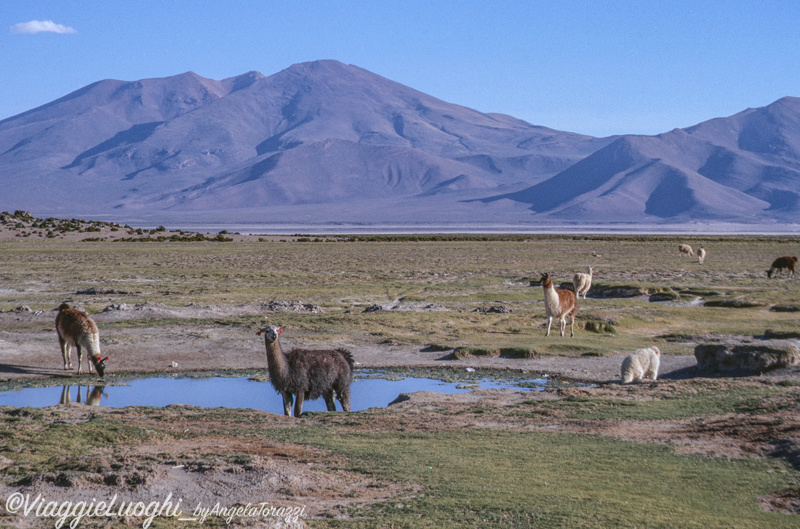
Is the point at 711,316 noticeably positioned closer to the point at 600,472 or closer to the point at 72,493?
the point at 600,472

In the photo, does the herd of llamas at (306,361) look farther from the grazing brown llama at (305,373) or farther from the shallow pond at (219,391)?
the shallow pond at (219,391)

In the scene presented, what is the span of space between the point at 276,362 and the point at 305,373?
52 centimetres

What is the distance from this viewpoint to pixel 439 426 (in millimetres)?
11922

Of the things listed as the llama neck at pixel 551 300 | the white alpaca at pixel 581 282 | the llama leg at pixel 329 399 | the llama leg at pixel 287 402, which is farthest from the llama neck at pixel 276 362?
the white alpaca at pixel 581 282

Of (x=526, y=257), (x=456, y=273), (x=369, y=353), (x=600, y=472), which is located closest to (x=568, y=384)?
(x=369, y=353)

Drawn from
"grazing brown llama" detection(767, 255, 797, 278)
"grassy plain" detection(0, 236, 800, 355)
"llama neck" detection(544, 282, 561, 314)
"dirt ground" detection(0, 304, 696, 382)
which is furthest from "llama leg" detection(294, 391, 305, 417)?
"grazing brown llama" detection(767, 255, 797, 278)

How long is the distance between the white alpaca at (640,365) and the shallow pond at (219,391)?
152 cm

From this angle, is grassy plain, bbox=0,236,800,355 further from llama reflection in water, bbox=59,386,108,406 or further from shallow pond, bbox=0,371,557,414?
llama reflection in water, bbox=59,386,108,406

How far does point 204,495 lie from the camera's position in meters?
8.22

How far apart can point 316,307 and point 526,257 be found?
34.1 meters

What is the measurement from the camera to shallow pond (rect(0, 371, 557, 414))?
15.1 metres

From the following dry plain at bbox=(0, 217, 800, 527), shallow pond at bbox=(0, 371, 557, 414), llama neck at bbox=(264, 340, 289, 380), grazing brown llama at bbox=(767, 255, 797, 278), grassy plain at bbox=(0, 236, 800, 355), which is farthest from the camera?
grazing brown llama at bbox=(767, 255, 797, 278)

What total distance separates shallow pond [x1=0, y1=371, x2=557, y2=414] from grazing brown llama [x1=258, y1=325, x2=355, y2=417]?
139 centimetres

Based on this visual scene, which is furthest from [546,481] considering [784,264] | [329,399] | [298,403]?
[784,264]
